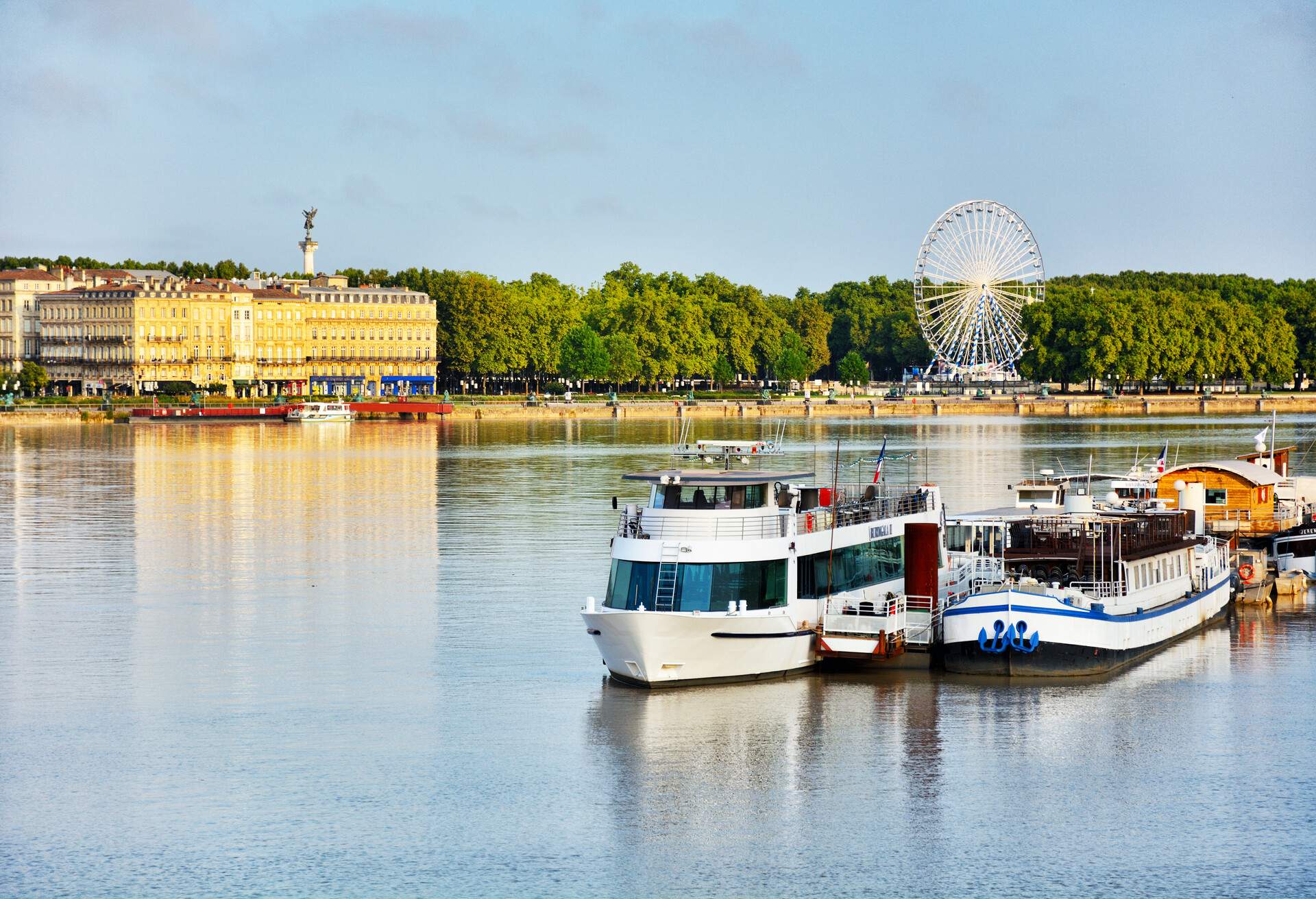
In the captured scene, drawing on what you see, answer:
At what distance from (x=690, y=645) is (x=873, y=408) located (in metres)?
163

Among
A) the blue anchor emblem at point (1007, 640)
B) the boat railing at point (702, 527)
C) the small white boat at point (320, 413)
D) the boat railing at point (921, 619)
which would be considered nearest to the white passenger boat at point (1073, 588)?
the blue anchor emblem at point (1007, 640)

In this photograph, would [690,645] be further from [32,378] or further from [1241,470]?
[32,378]

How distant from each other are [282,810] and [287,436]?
389ft

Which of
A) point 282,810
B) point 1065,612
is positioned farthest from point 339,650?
point 1065,612

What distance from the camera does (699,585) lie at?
33531 mm

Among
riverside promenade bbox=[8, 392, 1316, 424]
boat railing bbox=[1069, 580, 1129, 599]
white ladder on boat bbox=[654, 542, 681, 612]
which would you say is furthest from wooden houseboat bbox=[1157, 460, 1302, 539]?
riverside promenade bbox=[8, 392, 1316, 424]

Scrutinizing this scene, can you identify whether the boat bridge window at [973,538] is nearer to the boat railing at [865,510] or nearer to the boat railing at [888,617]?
the boat railing at [865,510]

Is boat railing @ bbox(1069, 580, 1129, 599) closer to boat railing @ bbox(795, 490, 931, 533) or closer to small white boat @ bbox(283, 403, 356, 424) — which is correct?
boat railing @ bbox(795, 490, 931, 533)

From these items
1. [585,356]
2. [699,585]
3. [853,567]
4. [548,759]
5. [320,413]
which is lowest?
[548,759]

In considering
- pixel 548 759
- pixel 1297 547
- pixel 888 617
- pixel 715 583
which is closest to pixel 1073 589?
pixel 888 617

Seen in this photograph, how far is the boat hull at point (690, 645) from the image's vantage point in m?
33.0

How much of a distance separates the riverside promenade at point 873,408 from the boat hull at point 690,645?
475 ft

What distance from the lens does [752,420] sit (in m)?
178

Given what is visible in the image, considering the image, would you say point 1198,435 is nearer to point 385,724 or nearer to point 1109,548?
point 1109,548
